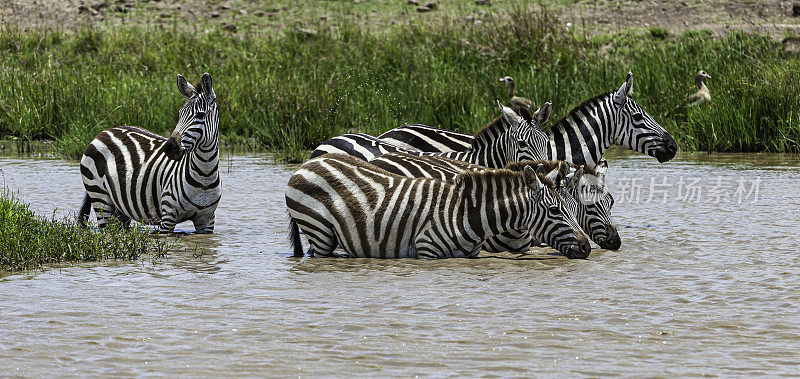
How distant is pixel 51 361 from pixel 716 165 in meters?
10.7

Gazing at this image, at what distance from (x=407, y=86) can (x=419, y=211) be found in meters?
9.24

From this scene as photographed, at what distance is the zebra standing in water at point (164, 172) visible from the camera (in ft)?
32.1

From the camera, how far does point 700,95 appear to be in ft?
53.3

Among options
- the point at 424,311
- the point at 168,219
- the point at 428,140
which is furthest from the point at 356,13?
the point at 424,311

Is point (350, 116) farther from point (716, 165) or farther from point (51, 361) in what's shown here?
point (51, 361)

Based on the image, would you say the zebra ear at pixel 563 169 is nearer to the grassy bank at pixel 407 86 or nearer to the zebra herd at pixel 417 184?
the zebra herd at pixel 417 184

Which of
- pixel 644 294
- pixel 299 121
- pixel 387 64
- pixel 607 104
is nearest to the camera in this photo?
pixel 644 294

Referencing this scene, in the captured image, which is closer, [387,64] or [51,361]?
[51,361]

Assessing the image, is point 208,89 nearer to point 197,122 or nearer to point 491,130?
point 197,122

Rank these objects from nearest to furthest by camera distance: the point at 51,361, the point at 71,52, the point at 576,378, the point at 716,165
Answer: the point at 576,378 < the point at 51,361 < the point at 716,165 < the point at 71,52

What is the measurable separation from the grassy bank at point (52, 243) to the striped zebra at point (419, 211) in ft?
4.07

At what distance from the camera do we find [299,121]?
16078 mm

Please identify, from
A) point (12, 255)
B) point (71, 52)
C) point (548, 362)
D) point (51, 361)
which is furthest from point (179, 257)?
point (71, 52)

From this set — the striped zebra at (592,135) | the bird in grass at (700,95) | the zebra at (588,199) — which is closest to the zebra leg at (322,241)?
the zebra at (588,199)
